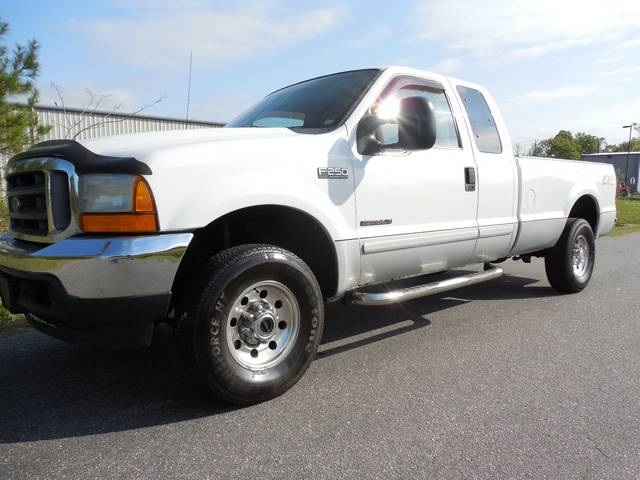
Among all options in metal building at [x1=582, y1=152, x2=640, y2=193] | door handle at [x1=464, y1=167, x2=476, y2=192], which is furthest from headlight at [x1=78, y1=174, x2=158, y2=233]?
metal building at [x1=582, y1=152, x2=640, y2=193]

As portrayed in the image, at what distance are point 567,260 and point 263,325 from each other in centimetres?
393

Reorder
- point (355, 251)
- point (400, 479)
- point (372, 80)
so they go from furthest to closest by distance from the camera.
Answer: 1. point (372, 80)
2. point (355, 251)
3. point (400, 479)

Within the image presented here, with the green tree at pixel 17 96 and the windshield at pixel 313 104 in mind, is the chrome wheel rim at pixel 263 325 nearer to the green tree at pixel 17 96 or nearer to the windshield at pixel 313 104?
the windshield at pixel 313 104

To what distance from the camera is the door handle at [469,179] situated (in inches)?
163

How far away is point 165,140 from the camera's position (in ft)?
9.42

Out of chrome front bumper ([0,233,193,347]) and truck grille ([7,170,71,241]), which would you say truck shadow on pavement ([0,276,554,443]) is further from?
truck grille ([7,170,71,241])

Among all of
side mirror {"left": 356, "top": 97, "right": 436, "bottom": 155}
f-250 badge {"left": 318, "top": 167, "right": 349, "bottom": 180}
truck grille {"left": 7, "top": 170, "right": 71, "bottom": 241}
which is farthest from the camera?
side mirror {"left": 356, "top": 97, "right": 436, "bottom": 155}

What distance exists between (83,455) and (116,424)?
30 centimetres

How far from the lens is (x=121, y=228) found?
Answer: 2496mm

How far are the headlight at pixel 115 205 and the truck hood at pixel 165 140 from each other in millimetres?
157

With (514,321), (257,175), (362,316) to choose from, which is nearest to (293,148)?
(257,175)

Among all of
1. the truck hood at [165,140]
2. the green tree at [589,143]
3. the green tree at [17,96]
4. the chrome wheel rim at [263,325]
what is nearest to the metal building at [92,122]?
the green tree at [17,96]

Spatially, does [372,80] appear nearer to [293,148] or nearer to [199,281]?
[293,148]

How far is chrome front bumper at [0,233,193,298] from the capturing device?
7.87 ft
